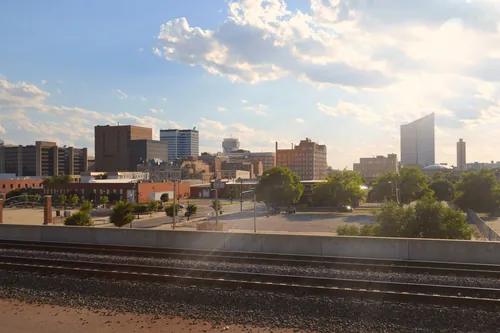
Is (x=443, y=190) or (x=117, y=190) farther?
(x=443, y=190)

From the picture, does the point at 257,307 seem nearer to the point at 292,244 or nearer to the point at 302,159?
the point at 292,244

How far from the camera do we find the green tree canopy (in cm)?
7656

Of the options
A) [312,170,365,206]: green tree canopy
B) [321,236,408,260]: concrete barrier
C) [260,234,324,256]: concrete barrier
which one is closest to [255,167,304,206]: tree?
[312,170,365,206]: green tree canopy

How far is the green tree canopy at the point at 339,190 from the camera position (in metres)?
76.6

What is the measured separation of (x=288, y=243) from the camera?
20.1m

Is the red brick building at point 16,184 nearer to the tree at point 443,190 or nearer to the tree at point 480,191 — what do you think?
the tree at point 480,191

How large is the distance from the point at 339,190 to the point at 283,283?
6455cm

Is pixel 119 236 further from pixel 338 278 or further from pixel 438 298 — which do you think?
pixel 438 298

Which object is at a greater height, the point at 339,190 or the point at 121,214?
the point at 339,190

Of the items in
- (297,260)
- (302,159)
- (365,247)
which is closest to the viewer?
(297,260)

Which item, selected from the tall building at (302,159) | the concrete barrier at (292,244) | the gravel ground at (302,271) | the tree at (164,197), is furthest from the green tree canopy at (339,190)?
the tall building at (302,159)

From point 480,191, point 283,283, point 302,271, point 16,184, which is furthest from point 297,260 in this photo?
point 16,184

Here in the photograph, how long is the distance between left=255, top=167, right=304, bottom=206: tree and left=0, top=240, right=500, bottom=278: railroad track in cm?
5119

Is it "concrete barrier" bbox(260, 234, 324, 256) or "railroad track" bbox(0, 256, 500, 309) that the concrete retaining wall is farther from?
"railroad track" bbox(0, 256, 500, 309)
